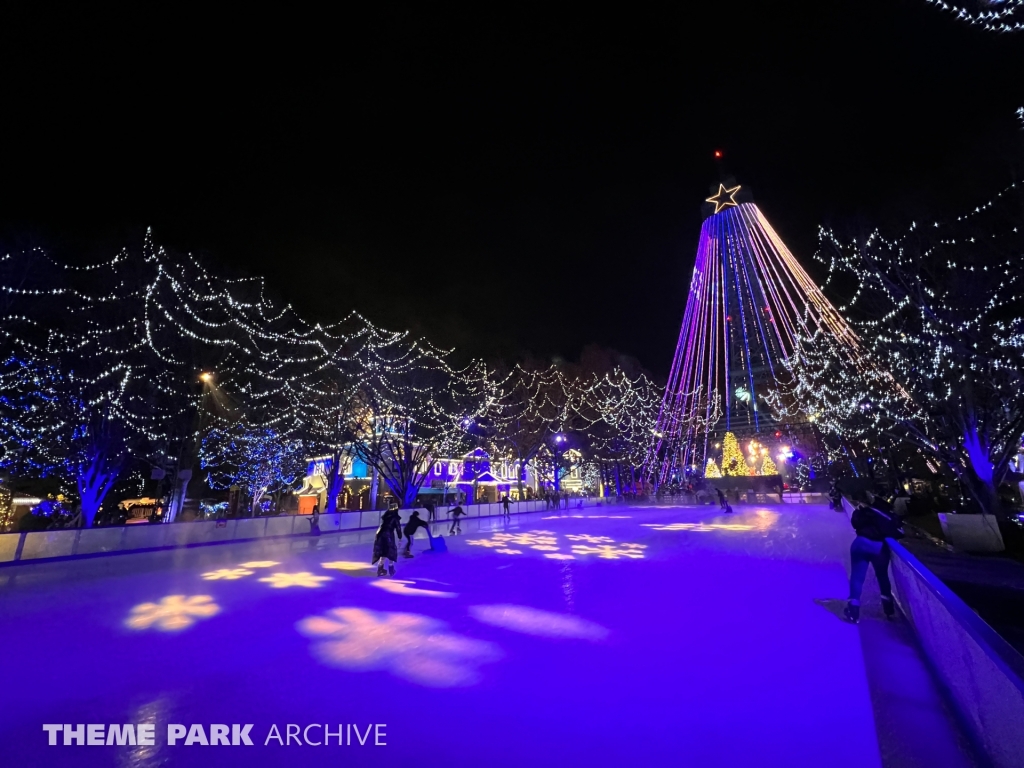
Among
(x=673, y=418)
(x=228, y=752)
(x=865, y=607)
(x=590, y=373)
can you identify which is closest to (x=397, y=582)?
(x=228, y=752)

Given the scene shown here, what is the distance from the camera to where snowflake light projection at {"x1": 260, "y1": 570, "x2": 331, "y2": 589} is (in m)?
7.90

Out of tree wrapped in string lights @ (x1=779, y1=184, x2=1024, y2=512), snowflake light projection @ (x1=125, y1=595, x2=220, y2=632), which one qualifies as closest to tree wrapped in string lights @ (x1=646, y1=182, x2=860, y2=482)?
tree wrapped in string lights @ (x1=779, y1=184, x2=1024, y2=512)

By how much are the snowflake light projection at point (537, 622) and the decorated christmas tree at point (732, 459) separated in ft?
184

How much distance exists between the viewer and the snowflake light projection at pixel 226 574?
28.5 ft

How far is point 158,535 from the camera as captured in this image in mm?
12703

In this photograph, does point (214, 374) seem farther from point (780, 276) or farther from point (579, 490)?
point (579, 490)

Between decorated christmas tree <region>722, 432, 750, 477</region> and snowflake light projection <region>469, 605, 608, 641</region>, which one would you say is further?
decorated christmas tree <region>722, 432, 750, 477</region>

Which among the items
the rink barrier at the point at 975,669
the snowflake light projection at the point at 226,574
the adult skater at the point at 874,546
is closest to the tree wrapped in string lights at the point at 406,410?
the snowflake light projection at the point at 226,574

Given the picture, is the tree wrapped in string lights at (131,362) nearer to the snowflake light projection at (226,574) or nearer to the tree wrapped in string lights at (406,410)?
the tree wrapped in string lights at (406,410)

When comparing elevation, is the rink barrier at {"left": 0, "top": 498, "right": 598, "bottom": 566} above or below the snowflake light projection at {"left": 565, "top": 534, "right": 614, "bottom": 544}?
above

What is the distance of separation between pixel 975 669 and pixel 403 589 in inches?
264

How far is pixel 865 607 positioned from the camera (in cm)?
575

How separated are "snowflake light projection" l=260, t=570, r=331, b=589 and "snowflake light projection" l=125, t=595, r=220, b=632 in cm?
116

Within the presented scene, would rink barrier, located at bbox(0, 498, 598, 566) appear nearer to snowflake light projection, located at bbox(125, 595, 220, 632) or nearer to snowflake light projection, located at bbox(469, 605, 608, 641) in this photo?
snowflake light projection, located at bbox(125, 595, 220, 632)
